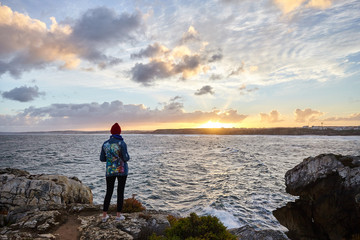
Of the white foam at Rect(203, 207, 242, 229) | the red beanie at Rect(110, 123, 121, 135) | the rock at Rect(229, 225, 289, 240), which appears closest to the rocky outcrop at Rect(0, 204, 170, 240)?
the red beanie at Rect(110, 123, 121, 135)

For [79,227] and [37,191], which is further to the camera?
[37,191]

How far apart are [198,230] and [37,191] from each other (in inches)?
397

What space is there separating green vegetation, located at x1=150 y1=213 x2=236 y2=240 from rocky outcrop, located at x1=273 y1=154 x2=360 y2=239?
644 cm

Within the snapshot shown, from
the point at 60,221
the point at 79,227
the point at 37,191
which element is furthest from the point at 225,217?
the point at 37,191

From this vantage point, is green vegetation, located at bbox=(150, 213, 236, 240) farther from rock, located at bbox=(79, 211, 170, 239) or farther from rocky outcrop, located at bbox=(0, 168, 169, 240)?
rocky outcrop, located at bbox=(0, 168, 169, 240)

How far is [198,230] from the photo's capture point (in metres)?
6.41

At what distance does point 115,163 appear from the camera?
7.04 meters

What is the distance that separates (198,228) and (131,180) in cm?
1806

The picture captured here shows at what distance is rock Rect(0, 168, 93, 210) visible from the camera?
11.2 meters

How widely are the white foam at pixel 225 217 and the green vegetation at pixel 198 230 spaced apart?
587cm

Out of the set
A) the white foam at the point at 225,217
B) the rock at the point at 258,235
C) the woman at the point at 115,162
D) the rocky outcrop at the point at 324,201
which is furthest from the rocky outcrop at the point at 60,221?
the rocky outcrop at the point at 324,201

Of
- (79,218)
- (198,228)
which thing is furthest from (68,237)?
(198,228)

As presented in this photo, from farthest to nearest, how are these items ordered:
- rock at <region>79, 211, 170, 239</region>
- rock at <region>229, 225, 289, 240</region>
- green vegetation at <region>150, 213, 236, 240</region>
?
rock at <region>229, 225, 289, 240</region>
rock at <region>79, 211, 170, 239</region>
green vegetation at <region>150, 213, 236, 240</region>

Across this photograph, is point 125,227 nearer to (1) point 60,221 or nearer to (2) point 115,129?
(1) point 60,221
